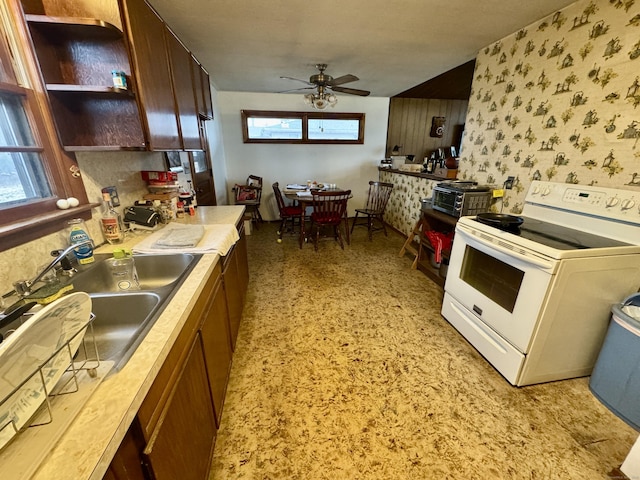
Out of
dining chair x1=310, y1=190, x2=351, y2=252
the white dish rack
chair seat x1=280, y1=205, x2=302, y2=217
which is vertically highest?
the white dish rack

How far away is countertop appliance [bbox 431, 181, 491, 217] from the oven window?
0.64m

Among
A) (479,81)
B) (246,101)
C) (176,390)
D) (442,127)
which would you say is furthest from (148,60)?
(442,127)

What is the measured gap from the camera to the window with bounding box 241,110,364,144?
4.40m

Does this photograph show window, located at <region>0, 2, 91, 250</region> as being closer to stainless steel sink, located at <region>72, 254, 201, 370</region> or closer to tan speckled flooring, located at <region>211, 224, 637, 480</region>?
stainless steel sink, located at <region>72, 254, 201, 370</region>

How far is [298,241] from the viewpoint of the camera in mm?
3947

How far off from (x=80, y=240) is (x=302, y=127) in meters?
3.96

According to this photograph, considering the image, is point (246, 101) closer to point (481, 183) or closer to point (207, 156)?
point (207, 156)

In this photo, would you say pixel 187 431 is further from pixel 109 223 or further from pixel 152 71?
pixel 152 71

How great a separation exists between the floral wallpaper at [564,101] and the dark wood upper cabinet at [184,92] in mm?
2613

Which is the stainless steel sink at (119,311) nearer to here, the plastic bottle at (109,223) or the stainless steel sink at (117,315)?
the stainless steel sink at (117,315)

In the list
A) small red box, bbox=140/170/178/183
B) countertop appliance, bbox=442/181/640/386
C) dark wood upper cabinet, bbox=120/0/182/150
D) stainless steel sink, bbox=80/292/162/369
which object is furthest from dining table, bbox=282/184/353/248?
stainless steel sink, bbox=80/292/162/369

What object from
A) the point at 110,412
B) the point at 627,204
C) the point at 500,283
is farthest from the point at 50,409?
the point at 627,204

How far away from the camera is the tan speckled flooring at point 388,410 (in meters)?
1.18

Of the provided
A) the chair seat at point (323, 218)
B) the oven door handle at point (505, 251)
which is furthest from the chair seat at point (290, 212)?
the oven door handle at point (505, 251)
